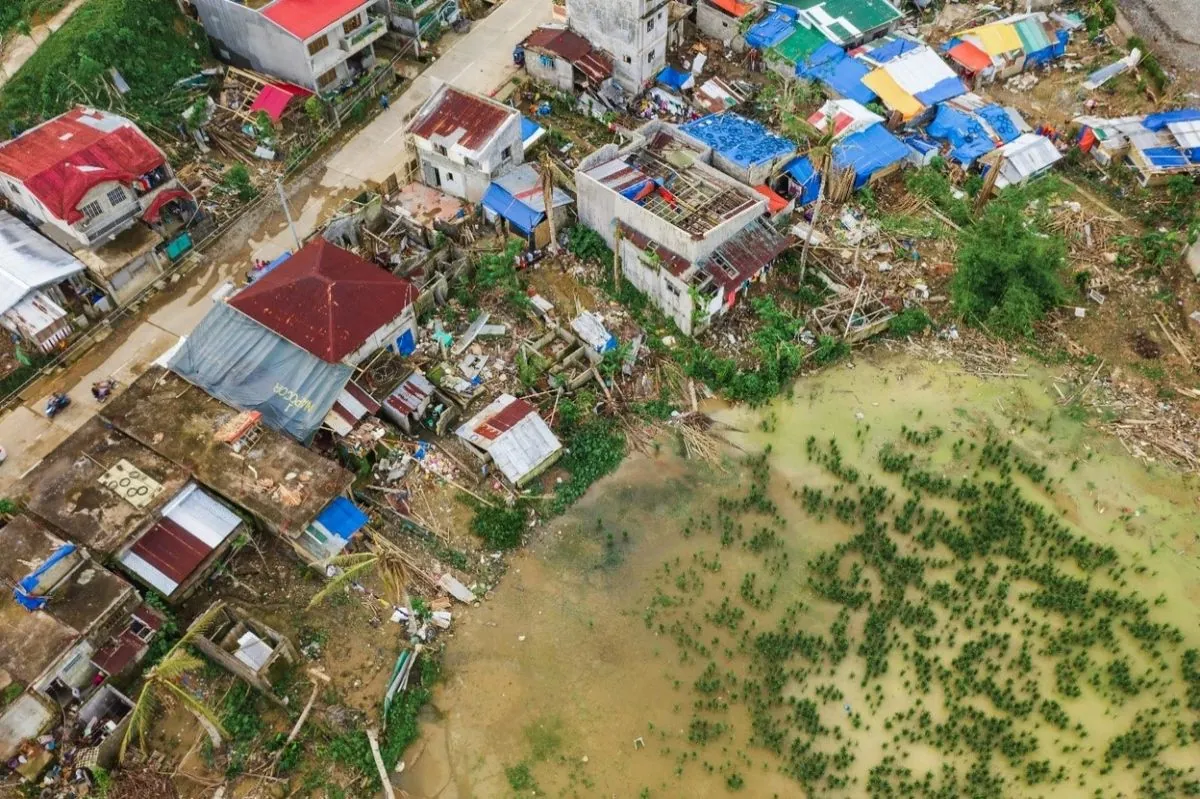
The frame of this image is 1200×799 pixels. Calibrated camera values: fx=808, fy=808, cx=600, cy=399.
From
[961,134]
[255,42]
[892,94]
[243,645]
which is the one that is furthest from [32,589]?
[961,134]

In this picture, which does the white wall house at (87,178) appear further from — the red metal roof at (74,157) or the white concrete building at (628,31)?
the white concrete building at (628,31)

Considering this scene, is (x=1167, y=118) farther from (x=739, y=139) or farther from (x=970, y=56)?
(x=739, y=139)

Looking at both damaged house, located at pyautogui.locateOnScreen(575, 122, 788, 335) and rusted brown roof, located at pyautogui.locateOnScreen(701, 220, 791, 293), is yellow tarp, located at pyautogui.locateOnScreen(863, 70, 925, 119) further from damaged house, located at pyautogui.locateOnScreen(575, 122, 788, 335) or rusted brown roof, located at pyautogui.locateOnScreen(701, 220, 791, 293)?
rusted brown roof, located at pyautogui.locateOnScreen(701, 220, 791, 293)

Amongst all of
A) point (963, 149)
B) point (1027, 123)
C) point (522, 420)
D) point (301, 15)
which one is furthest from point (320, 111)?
point (1027, 123)

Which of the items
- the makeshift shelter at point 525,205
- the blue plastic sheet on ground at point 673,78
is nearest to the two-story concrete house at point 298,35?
the makeshift shelter at point 525,205

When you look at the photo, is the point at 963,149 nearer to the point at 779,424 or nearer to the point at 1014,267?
the point at 1014,267

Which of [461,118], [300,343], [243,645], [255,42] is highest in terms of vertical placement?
[255,42]
